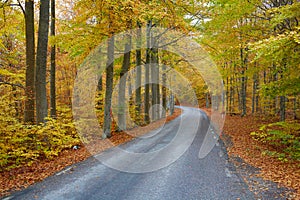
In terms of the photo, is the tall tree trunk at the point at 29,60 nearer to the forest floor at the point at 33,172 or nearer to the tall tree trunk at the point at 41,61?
the tall tree trunk at the point at 41,61

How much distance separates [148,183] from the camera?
5934 millimetres

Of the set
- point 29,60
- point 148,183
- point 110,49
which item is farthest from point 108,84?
point 148,183

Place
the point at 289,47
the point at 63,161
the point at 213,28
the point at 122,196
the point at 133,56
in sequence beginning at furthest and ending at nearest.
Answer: the point at 133,56 < the point at 213,28 < the point at 63,161 < the point at 289,47 < the point at 122,196

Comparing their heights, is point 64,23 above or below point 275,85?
above

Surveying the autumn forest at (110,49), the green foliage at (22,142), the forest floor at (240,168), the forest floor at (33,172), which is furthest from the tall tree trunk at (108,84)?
the green foliage at (22,142)

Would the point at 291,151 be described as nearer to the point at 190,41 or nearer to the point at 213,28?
the point at 213,28

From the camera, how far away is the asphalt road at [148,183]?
5180 mm

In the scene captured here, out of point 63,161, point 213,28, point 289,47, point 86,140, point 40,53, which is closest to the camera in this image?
point 289,47

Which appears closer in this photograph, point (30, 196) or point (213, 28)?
point (30, 196)

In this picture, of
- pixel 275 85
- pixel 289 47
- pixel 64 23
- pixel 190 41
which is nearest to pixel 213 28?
pixel 190 41

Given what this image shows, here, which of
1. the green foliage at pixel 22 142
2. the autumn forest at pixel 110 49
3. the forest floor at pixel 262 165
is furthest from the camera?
the autumn forest at pixel 110 49

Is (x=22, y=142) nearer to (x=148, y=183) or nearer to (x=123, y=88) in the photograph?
(x=148, y=183)

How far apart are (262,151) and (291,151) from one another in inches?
40.3

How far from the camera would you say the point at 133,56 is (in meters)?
21.6
